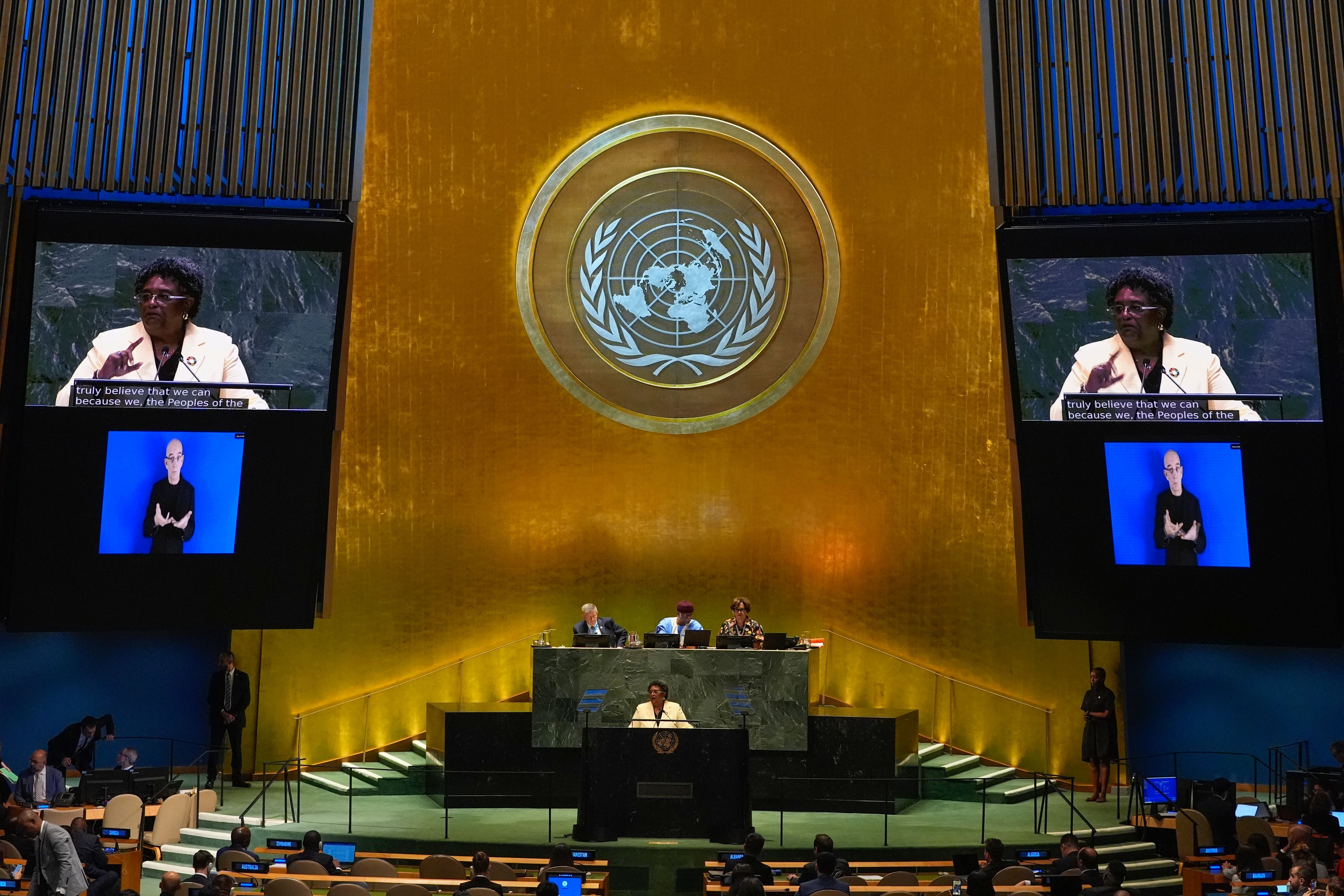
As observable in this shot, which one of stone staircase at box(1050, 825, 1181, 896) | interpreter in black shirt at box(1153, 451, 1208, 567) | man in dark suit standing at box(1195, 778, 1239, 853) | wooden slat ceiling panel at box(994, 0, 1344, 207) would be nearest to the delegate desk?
stone staircase at box(1050, 825, 1181, 896)

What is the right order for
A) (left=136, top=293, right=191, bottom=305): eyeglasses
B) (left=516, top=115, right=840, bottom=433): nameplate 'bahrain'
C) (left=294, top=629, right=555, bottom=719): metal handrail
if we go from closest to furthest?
(left=136, top=293, right=191, bottom=305): eyeglasses, (left=294, top=629, right=555, bottom=719): metal handrail, (left=516, top=115, right=840, bottom=433): nameplate 'bahrain'

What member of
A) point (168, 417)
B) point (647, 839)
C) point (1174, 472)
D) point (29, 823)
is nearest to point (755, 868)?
point (647, 839)

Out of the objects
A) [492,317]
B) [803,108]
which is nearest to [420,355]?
[492,317]

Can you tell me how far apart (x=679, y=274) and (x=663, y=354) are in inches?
30.8

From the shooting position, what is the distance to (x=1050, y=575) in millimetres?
12344

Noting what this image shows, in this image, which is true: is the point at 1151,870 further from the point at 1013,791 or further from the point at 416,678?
the point at 416,678

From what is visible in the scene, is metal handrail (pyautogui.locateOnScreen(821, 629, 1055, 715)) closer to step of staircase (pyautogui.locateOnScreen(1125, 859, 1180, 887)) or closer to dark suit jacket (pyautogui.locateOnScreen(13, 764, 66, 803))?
step of staircase (pyautogui.locateOnScreen(1125, 859, 1180, 887))

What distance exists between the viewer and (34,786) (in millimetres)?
11383

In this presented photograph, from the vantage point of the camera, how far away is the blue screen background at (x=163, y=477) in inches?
485

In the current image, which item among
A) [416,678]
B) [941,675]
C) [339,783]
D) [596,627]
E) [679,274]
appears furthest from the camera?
[679,274]

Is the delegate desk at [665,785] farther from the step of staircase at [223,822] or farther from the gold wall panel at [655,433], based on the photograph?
the gold wall panel at [655,433]

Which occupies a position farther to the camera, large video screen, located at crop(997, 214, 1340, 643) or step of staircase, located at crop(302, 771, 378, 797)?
step of staircase, located at crop(302, 771, 378, 797)

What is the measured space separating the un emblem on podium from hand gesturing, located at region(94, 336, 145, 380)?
17.5 ft

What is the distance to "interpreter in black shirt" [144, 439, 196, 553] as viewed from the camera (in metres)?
12.4
